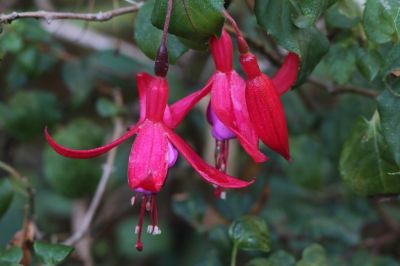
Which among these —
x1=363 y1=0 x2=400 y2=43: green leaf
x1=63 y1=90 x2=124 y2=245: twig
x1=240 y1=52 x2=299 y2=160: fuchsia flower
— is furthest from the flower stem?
x1=63 y1=90 x2=124 y2=245: twig

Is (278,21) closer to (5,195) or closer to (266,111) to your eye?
(266,111)

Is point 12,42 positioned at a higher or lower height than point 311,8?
lower

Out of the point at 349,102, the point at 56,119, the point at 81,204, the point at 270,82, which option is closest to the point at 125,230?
the point at 81,204

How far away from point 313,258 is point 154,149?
39 centimetres

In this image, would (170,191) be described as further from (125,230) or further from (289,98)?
(289,98)

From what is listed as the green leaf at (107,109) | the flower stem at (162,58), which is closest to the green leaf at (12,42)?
the green leaf at (107,109)

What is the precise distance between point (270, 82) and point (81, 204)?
113 cm

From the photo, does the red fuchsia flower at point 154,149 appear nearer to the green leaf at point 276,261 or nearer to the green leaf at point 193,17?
the green leaf at point 193,17

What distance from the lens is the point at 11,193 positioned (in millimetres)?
1120

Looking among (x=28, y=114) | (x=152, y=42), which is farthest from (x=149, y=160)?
(x=28, y=114)

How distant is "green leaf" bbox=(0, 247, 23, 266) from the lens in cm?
97

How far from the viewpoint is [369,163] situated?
99cm

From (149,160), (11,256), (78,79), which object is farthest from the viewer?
(78,79)

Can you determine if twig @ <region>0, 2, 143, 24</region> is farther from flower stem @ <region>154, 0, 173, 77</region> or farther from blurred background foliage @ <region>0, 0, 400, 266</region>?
flower stem @ <region>154, 0, 173, 77</region>
